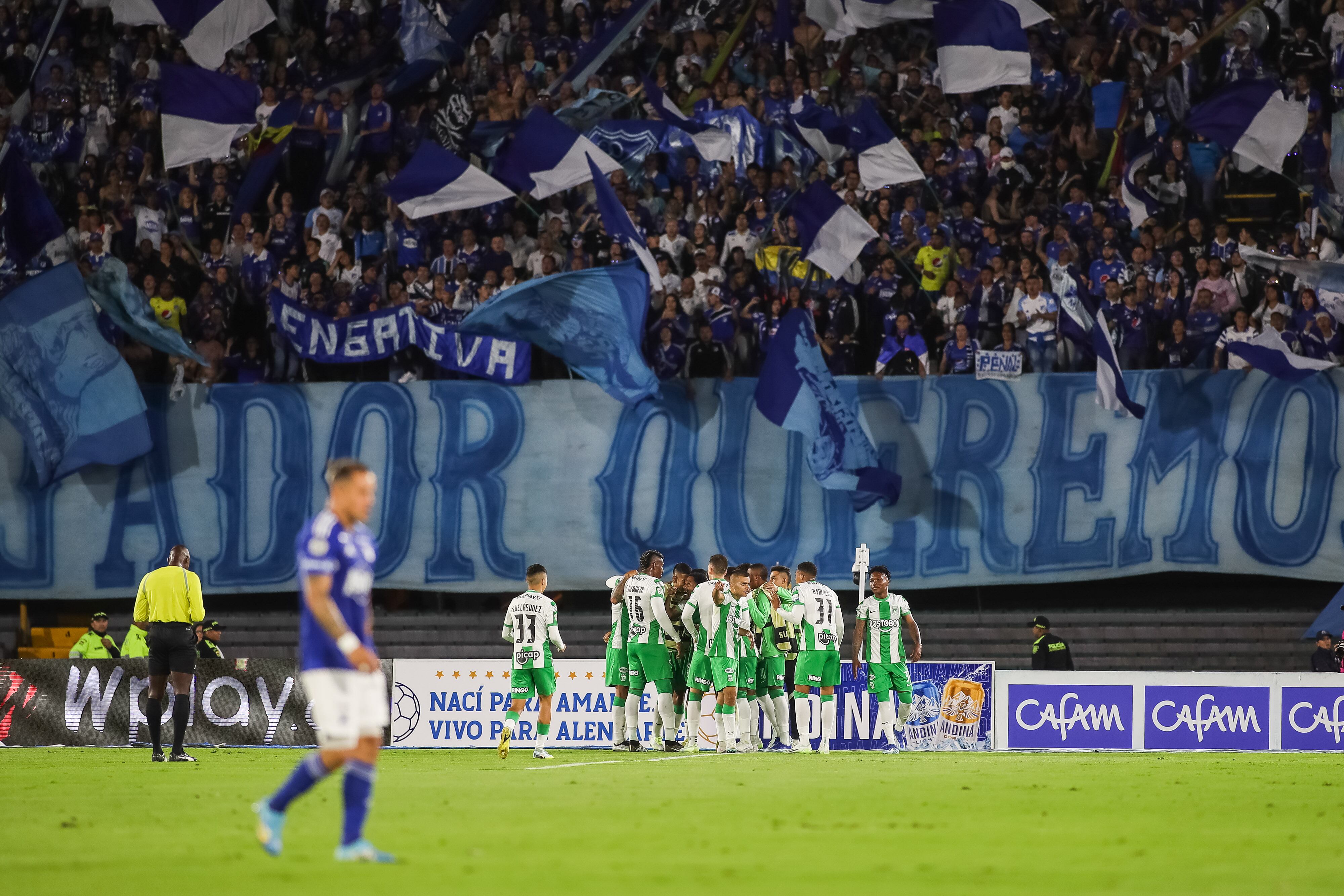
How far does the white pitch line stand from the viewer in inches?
706

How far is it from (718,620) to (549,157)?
906cm

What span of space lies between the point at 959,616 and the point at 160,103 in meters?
16.2

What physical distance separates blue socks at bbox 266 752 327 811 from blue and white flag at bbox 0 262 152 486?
64.1 feet

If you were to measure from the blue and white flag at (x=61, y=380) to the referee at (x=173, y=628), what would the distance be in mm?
8535

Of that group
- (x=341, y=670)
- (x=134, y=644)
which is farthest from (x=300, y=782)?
(x=134, y=644)

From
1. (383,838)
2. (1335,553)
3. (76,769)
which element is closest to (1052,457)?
(1335,553)

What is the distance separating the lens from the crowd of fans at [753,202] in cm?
2589

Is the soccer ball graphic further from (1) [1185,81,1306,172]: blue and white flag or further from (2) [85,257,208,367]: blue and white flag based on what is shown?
(1) [1185,81,1306,172]: blue and white flag

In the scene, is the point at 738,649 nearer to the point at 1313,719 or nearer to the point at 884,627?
the point at 884,627

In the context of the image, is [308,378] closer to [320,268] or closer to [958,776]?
[320,268]

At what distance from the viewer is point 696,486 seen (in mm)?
26484

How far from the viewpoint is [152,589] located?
19.0 m

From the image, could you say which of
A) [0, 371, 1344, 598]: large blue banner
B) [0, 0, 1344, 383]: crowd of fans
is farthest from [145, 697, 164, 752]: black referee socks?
[0, 0, 1344, 383]: crowd of fans

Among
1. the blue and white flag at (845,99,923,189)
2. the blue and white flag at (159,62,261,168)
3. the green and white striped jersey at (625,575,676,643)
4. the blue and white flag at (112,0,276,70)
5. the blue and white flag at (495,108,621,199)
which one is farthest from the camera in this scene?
the blue and white flag at (112,0,276,70)
